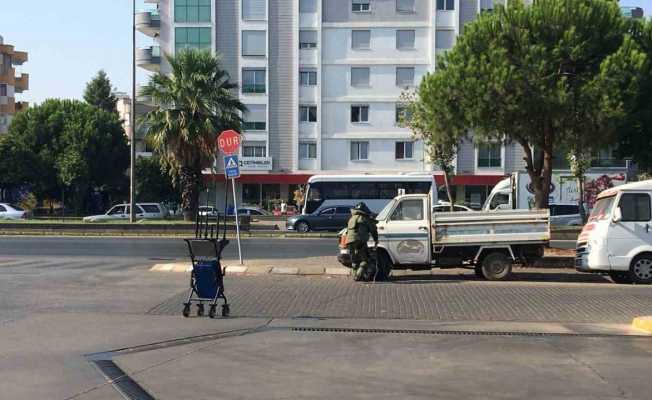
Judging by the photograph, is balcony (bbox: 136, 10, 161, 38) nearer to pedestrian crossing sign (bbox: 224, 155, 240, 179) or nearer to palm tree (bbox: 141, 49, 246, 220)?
palm tree (bbox: 141, 49, 246, 220)

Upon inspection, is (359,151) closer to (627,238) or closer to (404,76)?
(404,76)

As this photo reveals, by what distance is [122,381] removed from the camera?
7.25 metres

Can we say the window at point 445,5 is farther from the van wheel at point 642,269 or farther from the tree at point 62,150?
the van wheel at point 642,269

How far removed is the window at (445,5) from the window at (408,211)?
148 ft

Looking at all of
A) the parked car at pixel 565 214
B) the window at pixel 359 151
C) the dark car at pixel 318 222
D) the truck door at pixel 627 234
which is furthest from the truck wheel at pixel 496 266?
the window at pixel 359 151

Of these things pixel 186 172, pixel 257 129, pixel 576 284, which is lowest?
pixel 576 284

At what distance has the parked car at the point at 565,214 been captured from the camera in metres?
38.3

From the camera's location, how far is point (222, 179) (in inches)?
2415

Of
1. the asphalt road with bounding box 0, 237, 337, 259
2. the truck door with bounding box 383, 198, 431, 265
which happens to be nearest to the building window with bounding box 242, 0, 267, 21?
the asphalt road with bounding box 0, 237, 337, 259

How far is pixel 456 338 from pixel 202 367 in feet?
11.4

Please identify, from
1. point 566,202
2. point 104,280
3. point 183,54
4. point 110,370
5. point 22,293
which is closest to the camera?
point 110,370

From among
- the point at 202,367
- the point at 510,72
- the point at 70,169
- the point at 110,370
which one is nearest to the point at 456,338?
the point at 202,367

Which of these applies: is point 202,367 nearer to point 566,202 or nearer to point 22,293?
point 22,293

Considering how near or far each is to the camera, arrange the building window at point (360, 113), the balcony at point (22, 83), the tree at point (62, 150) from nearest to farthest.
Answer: the tree at point (62, 150) → the building window at point (360, 113) → the balcony at point (22, 83)
